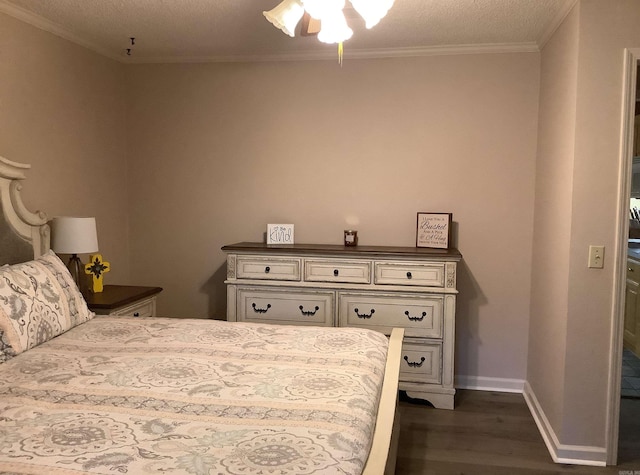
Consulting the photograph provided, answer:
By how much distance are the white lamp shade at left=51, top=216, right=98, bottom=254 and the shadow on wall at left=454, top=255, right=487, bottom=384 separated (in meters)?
2.55

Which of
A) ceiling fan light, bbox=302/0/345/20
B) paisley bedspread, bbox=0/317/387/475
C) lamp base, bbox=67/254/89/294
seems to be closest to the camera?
paisley bedspread, bbox=0/317/387/475

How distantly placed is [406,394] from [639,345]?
2.42 metres

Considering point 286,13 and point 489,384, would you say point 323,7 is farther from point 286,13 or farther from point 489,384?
point 489,384

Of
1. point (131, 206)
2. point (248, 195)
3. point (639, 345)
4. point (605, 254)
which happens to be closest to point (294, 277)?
point (248, 195)

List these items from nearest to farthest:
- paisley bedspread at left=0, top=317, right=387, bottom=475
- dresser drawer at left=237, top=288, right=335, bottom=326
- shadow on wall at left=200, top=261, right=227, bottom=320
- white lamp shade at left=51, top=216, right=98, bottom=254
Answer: paisley bedspread at left=0, top=317, right=387, bottom=475
white lamp shade at left=51, top=216, right=98, bottom=254
dresser drawer at left=237, top=288, right=335, bottom=326
shadow on wall at left=200, top=261, right=227, bottom=320

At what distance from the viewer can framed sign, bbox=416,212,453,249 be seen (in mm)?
3520

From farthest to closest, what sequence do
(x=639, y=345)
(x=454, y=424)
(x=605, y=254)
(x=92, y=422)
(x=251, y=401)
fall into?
(x=639, y=345)
(x=454, y=424)
(x=605, y=254)
(x=251, y=401)
(x=92, y=422)

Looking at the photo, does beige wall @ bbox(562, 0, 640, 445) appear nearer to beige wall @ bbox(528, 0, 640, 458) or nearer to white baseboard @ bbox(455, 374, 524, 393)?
beige wall @ bbox(528, 0, 640, 458)

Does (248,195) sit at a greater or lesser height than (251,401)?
greater

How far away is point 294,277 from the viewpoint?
3.38 metres

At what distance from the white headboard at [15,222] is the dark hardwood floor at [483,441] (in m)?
2.37

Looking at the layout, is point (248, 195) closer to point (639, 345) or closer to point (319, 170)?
point (319, 170)

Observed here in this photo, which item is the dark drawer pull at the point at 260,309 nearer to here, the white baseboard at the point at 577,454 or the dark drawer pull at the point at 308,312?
the dark drawer pull at the point at 308,312

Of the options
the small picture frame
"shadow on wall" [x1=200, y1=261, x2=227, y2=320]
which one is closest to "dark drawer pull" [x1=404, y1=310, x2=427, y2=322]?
the small picture frame
